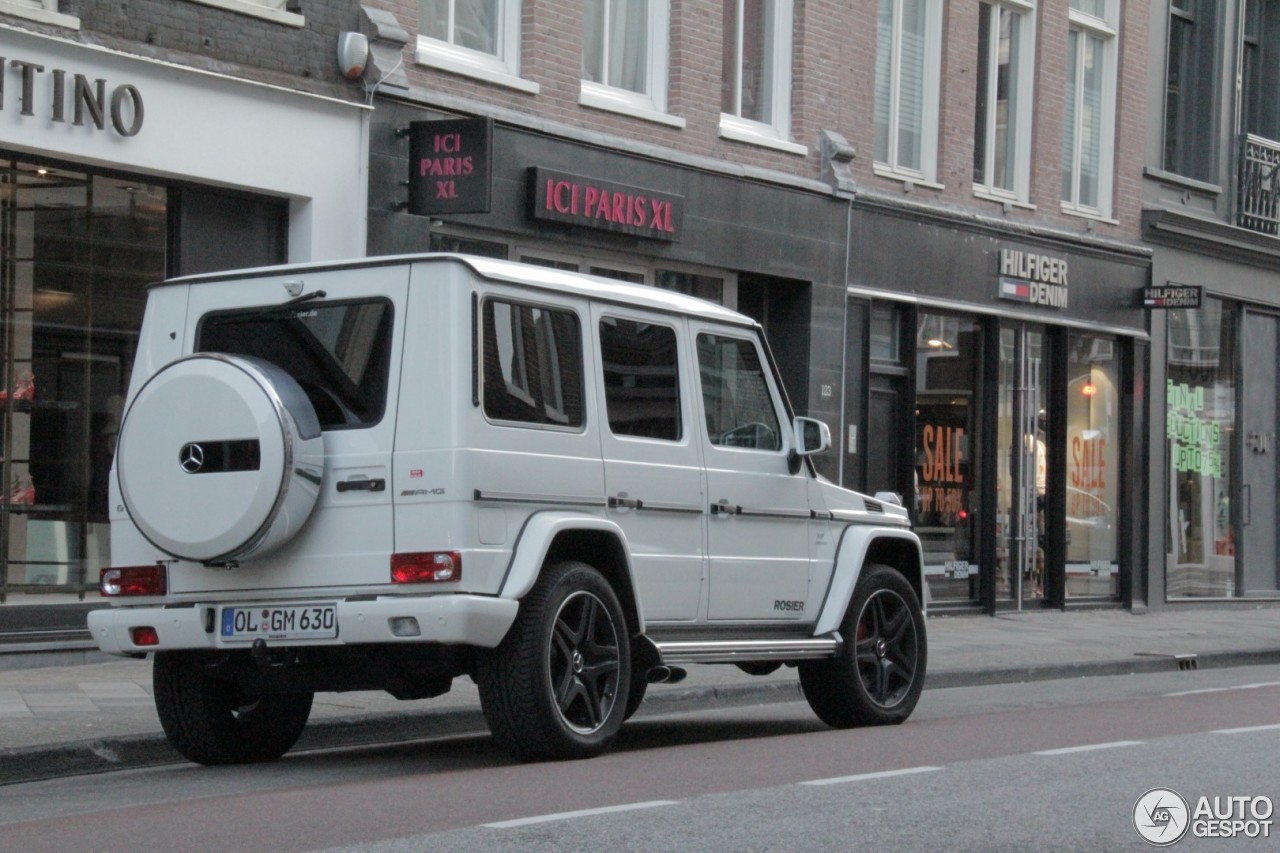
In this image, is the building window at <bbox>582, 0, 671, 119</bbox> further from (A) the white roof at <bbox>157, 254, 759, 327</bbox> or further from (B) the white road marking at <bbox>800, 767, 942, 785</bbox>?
(B) the white road marking at <bbox>800, 767, 942, 785</bbox>

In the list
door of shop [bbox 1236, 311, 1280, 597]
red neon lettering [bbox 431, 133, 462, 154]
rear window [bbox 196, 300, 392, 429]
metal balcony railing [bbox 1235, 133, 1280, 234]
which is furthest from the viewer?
door of shop [bbox 1236, 311, 1280, 597]

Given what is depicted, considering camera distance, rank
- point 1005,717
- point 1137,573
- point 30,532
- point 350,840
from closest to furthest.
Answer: point 350,840 → point 1005,717 → point 30,532 → point 1137,573

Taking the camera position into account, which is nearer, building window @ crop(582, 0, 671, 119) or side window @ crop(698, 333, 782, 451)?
side window @ crop(698, 333, 782, 451)

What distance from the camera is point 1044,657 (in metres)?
17.1

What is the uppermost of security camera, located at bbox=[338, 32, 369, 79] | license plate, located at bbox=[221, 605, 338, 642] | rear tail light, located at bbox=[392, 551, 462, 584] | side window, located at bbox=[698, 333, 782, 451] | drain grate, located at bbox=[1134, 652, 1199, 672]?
A: security camera, located at bbox=[338, 32, 369, 79]

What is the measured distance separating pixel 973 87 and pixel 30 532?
1299 cm

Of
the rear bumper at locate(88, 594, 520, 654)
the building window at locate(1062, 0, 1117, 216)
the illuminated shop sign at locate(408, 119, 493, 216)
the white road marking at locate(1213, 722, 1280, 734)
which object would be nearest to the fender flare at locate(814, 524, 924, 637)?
the white road marking at locate(1213, 722, 1280, 734)

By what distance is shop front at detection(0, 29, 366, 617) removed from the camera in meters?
13.3

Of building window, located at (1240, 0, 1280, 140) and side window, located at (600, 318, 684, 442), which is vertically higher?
building window, located at (1240, 0, 1280, 140)

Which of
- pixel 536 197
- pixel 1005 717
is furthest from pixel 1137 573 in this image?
pixel 1005 717

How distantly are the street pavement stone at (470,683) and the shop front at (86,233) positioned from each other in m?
1.01

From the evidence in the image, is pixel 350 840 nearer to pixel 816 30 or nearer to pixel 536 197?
pixel 536 197

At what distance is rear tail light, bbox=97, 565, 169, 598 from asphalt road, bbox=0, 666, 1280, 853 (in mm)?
869

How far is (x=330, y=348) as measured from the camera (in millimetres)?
8945
